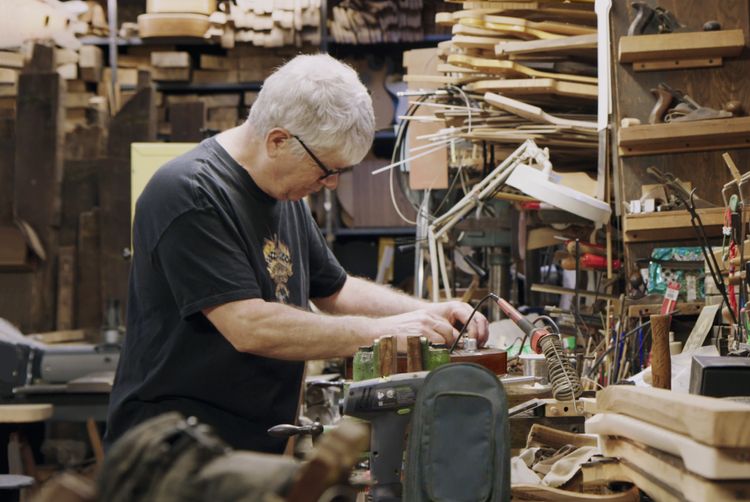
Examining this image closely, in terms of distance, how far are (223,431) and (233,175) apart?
0.61 metres

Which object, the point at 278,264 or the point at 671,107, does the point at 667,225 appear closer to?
the point at 671,107

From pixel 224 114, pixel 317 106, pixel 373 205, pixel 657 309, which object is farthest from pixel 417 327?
pixel 224 114

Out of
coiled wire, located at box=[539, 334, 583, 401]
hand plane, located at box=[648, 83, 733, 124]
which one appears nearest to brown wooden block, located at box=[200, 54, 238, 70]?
hand plane, located at box=[648, 83, 733, 124]

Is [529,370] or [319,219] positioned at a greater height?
[319,219]

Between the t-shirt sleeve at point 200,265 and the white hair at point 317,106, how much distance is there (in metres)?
0.31

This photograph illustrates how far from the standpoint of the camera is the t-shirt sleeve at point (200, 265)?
2.47 meters

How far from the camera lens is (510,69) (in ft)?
16.1

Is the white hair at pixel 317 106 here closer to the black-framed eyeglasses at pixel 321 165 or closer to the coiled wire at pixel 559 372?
the black-framed eyeglasses at pixel 321 165

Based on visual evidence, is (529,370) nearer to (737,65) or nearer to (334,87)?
(334,87)

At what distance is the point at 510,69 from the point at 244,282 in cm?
269

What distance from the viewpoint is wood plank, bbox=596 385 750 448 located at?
1243mm

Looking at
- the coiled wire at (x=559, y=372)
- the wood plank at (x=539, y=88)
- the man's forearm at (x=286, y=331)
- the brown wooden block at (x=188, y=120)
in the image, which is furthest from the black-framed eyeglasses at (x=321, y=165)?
the brown wooden block at (x=188, y=120)

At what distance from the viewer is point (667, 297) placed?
3.52 m

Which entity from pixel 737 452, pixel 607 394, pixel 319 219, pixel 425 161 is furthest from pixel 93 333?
pixel 737 452
